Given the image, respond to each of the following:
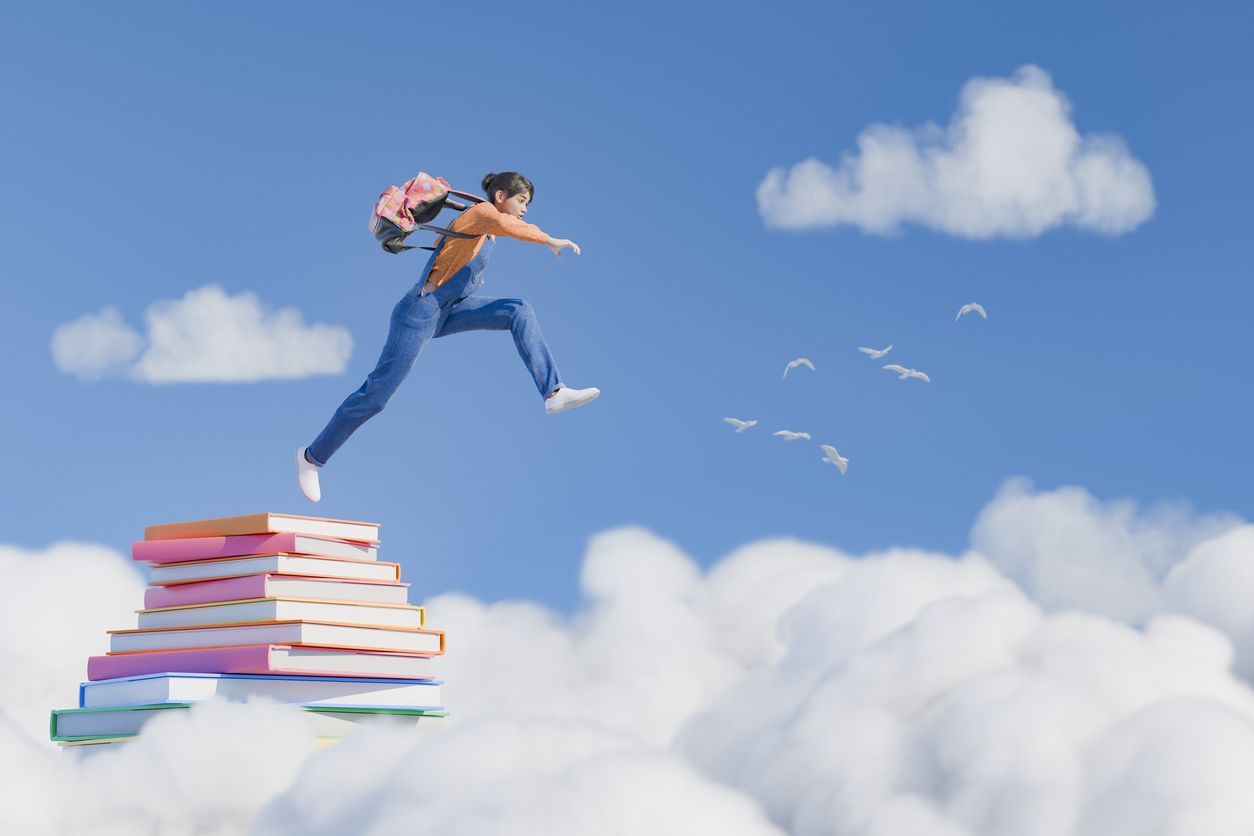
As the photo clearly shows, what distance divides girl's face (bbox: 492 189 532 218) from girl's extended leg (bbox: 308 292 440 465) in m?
0.59

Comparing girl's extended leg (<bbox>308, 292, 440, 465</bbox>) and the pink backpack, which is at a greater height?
the pink backpack

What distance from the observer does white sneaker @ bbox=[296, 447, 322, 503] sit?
7142 mm

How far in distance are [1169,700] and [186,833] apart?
128 inches

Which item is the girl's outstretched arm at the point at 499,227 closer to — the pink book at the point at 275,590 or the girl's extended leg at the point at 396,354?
the girl's extended leg at the point at 396,354

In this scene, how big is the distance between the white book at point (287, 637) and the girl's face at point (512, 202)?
216 centimetres

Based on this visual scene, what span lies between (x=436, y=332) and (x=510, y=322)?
39 centimetres

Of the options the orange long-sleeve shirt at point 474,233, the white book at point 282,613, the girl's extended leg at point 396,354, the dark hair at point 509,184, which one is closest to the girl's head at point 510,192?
the dark hair at point 509,184

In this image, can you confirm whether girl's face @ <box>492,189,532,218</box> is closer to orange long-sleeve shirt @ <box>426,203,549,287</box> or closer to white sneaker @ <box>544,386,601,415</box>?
orange long-sleeve shirt @ <box>426,203,549,287</box>

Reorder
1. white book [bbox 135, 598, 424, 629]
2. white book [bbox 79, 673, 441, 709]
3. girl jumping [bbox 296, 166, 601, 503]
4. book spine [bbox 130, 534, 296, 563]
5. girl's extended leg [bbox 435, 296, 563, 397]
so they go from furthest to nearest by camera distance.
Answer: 1. girl's extended leg [bbox 435, 296, 563, 397]
2. girl jumping [bbox 296, 166, 601, 503]
3. book spine [bbox 130, 534, 296, 563]
4. white book [bbox 135, 598, 424, 629]
5. white book [bbox 79, 673, 441, 709]

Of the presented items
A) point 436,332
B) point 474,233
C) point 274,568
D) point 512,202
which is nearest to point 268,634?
point 274,568

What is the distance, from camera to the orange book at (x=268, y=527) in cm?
642

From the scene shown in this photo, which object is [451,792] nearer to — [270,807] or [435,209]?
[270,807]

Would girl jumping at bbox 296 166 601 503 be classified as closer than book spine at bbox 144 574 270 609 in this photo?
No

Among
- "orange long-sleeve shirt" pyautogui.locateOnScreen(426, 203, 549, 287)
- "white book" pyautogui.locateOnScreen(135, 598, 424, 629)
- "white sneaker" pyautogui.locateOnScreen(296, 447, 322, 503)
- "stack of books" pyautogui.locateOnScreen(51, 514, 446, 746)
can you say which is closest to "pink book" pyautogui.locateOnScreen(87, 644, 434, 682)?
"stack of books" pyautogui.locateOnScreen(51, 514, 446, 746)
